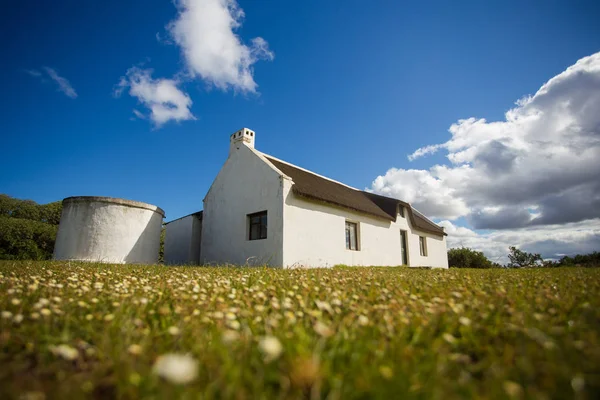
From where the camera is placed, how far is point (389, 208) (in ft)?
62.7

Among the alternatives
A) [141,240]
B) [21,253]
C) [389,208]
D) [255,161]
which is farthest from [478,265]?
[21,253]

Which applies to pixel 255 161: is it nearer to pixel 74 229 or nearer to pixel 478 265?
pixel 74 229

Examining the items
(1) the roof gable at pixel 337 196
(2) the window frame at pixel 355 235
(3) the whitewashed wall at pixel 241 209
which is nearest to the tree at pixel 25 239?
(3) the whitewashed wall at pixel 241 209

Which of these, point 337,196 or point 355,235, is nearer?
point 337,196

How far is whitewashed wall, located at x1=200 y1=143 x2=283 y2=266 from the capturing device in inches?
486

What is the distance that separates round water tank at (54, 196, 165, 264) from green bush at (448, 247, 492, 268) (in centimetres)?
2966

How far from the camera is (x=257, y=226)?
1349 cm

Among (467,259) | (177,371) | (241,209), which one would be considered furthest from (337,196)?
(467,259)

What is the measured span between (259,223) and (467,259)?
26752mm

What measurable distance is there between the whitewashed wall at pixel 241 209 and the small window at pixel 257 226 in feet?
0.80

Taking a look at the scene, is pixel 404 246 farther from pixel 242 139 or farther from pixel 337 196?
pixel 242 139

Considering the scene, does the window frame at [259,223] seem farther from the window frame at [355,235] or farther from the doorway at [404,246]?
the doorway at [404,246]

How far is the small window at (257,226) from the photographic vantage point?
13094 mm

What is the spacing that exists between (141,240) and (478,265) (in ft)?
105
